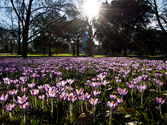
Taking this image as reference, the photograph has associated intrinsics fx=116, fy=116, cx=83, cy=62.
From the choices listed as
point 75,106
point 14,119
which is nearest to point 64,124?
point 75,106

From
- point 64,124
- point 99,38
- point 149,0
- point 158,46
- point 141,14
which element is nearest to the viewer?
point 64,124

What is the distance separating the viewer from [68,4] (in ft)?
42.5

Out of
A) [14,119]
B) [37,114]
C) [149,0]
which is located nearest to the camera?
[14,119]

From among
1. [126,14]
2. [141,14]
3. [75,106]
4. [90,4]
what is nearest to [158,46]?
[141,14]

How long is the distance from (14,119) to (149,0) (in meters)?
25.8

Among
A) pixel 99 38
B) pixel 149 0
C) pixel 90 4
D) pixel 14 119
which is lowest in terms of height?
pixel 14 119

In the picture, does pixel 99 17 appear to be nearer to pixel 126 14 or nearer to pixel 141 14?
pixel 126 14

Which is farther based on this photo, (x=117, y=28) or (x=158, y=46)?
(x=117, y=28)

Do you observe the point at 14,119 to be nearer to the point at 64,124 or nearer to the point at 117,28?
the point at 64,124

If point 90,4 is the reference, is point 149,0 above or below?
above

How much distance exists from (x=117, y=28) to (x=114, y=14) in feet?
14.3

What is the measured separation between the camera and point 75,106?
61.9 inches

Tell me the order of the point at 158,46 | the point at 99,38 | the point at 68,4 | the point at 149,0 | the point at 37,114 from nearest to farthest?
the point at 37,114, the point at 68,4, the point at 149,0, the point at 158,46, the point at 99,38

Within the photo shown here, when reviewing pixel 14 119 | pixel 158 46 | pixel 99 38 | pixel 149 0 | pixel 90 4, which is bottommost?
pixel 14 119
